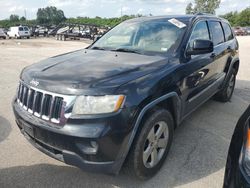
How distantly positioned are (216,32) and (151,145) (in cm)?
275

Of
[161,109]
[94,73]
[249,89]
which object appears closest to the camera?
[94,73]

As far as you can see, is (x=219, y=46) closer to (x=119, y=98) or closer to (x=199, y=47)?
(x=199, y=47)

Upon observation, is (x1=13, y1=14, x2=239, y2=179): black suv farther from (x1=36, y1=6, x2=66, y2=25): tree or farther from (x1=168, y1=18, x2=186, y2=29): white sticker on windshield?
(x1=36, y1=6, x2=66, y2=25): tree

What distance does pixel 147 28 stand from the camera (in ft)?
12.4

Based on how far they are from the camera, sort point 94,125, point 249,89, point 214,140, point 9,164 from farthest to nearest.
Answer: point 249,89
point 214,140
point 9,164
point 94,125

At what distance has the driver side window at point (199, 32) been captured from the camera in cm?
345

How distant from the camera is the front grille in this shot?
7.52ft

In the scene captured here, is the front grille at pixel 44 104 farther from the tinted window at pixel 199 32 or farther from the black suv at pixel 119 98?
the tinted window at pixel 199 32

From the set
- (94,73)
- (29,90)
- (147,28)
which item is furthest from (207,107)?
(29,90)

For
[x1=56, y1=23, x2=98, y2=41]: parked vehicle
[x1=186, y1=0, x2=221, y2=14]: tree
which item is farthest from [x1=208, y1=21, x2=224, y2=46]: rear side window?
[x1=186, y1=0, x2=221, y2=14]: tree

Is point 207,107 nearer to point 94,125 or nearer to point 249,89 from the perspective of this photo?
point 249,89

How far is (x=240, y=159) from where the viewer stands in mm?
1751

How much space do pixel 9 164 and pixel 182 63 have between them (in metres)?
2.40

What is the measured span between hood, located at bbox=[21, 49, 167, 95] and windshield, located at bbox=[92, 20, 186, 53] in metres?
0.32
